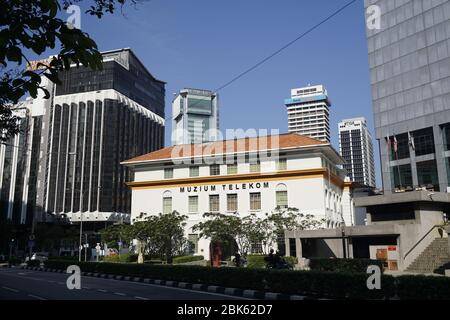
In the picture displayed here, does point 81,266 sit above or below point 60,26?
below

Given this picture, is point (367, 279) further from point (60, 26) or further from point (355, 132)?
point (355, 132)

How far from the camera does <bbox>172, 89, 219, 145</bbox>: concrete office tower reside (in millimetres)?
175875

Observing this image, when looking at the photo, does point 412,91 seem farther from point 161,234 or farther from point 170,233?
point 161,234

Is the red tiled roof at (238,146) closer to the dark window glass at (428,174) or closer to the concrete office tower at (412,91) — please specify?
the concrete office tower at (412,91)

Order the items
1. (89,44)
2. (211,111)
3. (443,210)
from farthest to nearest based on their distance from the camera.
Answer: (211,111), (443,210), (89,44)

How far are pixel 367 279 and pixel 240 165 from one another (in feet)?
97.6

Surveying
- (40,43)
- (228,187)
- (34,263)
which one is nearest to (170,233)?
(228,187)

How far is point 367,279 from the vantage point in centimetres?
1433

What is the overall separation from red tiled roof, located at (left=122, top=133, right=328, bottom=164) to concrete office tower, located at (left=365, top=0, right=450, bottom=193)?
2223 centimetres

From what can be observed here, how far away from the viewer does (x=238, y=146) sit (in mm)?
44812

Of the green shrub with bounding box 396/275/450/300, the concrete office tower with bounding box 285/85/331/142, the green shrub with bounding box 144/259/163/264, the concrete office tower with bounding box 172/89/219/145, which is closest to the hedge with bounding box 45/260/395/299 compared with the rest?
the green shrub with bounding box 396/275/450/300

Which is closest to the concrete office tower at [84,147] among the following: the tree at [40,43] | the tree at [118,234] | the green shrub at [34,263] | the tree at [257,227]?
the green shrub at [34,263]

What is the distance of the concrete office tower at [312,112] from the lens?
194 m
